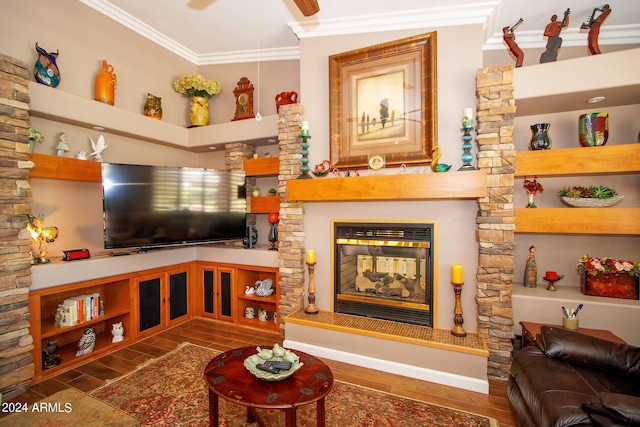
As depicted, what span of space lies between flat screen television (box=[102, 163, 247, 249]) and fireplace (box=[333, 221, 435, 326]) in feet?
4.63

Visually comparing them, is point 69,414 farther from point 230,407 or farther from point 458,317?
point 458,317

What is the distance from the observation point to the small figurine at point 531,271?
2.81 metres

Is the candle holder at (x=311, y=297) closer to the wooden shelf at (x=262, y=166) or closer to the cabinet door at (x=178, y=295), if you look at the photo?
the wooden shelf at (x=262, y=166)

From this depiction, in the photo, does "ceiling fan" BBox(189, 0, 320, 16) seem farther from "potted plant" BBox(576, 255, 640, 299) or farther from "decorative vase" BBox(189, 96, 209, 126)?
"potted plant" BBox(576, 255, 640, 299)

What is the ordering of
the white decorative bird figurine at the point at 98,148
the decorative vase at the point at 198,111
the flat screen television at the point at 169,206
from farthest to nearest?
the decorative vase at the point at 198,111, the white decorative bird figurine at the point at 98,148, the flat screen television at the point at 169,206

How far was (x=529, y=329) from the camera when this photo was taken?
242 cm

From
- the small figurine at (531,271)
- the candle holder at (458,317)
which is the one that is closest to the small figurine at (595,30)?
the small figurine at (531,271)

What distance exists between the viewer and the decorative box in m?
2.50

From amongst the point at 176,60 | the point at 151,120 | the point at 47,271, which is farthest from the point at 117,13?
the point at 47,271

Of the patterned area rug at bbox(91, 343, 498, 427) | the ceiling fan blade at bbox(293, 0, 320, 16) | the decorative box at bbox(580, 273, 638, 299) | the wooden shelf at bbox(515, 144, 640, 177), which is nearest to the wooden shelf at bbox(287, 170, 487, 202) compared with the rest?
the wooden shelf at bbox(515, 144, 640, 177)

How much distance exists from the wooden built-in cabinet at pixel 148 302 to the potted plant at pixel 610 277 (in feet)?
9.79

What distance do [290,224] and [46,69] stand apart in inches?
106

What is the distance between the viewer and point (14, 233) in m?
2.36

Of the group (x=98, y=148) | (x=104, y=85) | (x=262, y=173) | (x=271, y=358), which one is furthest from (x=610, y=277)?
(x=104, y=85)
